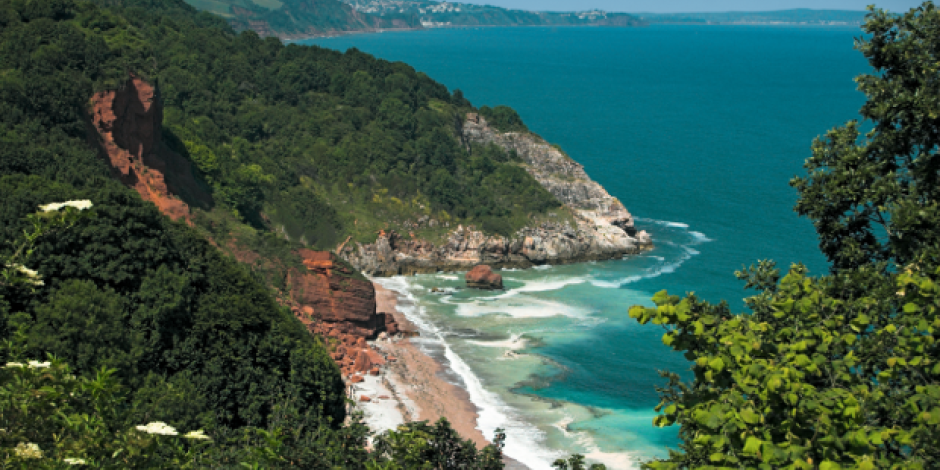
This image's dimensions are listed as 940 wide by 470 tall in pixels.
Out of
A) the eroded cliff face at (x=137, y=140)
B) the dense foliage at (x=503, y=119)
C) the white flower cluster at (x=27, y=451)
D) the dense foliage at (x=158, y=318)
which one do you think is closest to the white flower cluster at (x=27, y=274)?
the white flower cluster at (x=27, y=451)

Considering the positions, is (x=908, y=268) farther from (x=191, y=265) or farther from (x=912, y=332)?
(x=191, y=265)

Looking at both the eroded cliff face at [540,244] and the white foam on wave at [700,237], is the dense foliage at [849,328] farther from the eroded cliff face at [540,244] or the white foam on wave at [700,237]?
the white foam on wave at [700,237]

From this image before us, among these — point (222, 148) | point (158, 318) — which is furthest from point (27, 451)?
point (222, 148)

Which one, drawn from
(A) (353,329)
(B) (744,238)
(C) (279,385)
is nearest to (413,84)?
(B) (744,238)

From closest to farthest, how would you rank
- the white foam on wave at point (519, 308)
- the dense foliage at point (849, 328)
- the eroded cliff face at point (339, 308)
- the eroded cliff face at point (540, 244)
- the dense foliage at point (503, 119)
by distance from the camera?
the dense foliage at point (849, 328)
the eroded cliff face at point (339, 308)
the white foam on wave at point (519, 308)
the eroded cliff face at point (540, 244)
the dense foliage at point (503, 119)

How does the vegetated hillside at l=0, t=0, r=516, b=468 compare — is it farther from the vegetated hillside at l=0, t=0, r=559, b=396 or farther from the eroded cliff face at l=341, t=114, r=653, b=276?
the eroded cliff face at l=341, t=114, r=653, b=276

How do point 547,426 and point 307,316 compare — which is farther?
point 307,316

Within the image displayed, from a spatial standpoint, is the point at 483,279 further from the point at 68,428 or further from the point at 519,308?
the point at 68,428
